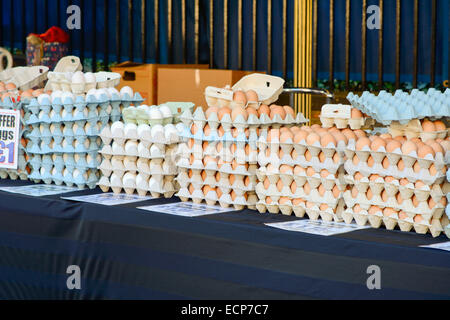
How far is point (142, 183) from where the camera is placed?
2738 millimetres

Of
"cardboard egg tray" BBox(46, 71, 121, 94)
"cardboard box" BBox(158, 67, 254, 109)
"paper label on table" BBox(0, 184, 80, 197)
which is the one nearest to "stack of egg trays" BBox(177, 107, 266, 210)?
"paper label on table" BBox(0, 184, 80, 197)

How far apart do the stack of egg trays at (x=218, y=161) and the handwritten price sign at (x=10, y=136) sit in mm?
819

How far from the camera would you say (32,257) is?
9.11 ft

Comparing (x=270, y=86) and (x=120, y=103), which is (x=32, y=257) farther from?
(x=270, y=86)

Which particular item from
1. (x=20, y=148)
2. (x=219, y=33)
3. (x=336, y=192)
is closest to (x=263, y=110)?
(x=336, y=192)

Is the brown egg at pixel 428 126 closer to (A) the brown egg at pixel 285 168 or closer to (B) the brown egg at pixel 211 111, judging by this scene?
(A) the brown egg at pixel 285 168

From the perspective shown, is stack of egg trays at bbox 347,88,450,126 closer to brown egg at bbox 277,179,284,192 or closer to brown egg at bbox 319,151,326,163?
brown egg at bbox 319,151,326,163

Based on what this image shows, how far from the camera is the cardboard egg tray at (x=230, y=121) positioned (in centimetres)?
251

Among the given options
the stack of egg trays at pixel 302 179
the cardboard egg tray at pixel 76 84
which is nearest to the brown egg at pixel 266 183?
the stack of egg trays at pixel 302 179

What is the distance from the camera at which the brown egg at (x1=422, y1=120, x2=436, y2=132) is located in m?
2.19

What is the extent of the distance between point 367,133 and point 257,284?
696 millimetres

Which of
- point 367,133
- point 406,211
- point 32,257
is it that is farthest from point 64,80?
point 406,211

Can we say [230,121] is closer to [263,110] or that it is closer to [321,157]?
[263,110]

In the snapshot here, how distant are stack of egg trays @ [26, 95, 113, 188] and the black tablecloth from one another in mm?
126
